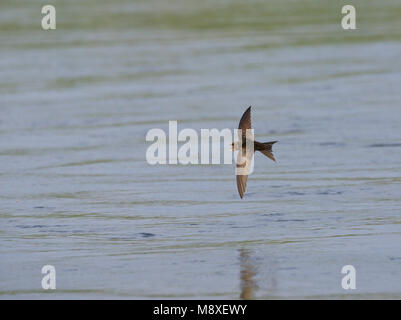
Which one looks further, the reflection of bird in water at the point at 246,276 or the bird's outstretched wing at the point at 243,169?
the bird's outstretched wing at the point at 243,169

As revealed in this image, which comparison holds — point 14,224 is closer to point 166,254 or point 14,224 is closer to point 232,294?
point 166,254

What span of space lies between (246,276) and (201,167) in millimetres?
2987

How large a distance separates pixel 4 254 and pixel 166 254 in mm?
1062

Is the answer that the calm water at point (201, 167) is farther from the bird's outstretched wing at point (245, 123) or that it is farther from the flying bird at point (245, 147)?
the bird's outstretched wing at point (245, 123)

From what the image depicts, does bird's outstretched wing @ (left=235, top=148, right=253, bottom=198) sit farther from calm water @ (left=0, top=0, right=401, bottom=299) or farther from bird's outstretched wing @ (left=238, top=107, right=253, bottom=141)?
calm water @ (left=0, top=0, right=401, bottom=299)

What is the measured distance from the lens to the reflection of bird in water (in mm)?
6137

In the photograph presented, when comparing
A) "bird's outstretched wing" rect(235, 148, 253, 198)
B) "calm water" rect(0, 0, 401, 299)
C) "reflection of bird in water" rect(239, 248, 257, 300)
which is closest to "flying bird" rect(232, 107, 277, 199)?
"bird's outstretched wing" rect(235, 148, 253, 198)

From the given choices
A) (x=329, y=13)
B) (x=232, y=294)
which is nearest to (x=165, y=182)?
(x=232, y=294)

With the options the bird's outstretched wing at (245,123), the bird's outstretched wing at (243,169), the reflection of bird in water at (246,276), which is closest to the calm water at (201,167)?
the reflection of bird in water at (246,276)

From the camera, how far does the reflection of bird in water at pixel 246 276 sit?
20.1 feet

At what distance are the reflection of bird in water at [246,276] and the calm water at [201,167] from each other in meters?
0.02

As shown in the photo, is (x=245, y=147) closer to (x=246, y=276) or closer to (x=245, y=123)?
(x=245, y=123)

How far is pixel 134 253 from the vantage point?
22.8ft

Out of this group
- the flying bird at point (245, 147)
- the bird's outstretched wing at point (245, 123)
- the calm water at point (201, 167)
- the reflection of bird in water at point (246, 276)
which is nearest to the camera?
the reflection of bird in water at point (246, 276)
